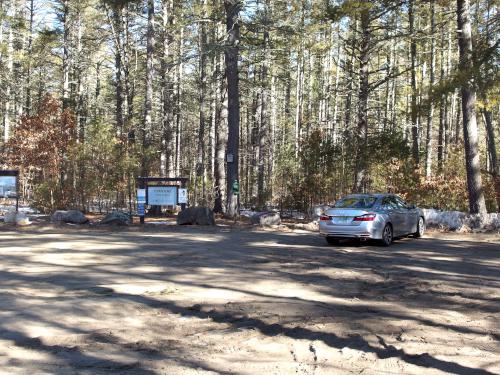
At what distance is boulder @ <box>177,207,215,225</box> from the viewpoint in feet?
60.2

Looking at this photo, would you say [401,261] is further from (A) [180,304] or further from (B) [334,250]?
(A) [180,304]

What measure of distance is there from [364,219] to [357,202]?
0.79 meters

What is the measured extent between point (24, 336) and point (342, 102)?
43.9 metres

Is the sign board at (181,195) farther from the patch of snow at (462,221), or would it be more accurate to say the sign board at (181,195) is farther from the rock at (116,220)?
the patch of snow at (462,221)

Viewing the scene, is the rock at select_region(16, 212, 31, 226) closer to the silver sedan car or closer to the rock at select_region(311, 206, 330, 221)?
the silver sedan car

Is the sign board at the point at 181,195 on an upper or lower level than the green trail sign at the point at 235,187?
lower

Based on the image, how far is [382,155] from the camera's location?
68.9 ft

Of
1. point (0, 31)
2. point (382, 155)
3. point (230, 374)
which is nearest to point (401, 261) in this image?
point (230, 374)

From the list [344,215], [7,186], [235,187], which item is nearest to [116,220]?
[7,186]

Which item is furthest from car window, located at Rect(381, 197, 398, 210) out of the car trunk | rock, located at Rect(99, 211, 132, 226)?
rock, located at Rect(99, 211, 132, 226)

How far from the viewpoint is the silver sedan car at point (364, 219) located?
13.1m

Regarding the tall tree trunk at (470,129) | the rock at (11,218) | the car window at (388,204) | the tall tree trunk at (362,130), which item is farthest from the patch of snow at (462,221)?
the rock at (11,218)

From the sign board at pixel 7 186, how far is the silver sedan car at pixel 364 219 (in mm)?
11578

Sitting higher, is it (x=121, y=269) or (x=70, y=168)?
(x=70, y=168)
